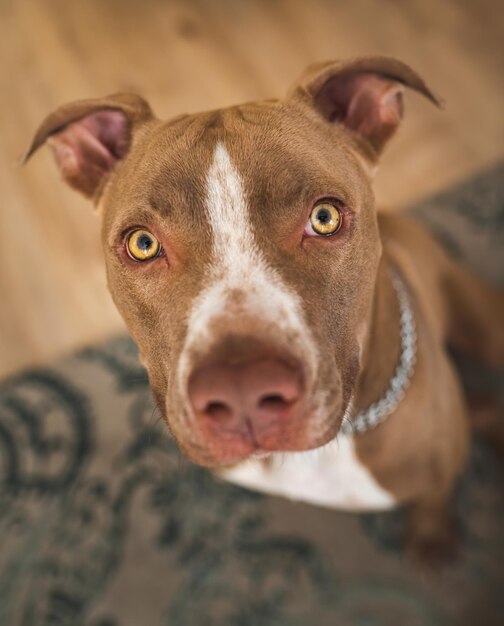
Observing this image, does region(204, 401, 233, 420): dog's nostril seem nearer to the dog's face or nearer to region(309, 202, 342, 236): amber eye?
the dog's face

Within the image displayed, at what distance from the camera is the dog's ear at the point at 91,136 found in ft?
5.46

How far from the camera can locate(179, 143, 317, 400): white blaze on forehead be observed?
124cm

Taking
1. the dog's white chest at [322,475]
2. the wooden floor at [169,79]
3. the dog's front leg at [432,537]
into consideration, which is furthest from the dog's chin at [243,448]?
the wooden floor at [169,79]

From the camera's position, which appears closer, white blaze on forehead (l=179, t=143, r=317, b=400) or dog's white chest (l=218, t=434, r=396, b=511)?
white blaze on forehead (l=179, t=143, r=317, b=400)

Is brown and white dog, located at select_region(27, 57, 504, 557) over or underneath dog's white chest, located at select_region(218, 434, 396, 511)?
over

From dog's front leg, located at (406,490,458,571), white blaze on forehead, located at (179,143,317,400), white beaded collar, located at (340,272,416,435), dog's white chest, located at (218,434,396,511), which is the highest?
white blaze on forehead, located at (179,143,317,400)

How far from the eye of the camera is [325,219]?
139 cm

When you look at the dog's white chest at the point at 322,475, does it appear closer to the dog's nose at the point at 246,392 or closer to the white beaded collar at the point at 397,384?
the white beaded collar at the point at 397,384

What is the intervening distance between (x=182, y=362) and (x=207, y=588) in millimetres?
1549

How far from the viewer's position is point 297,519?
2527mm

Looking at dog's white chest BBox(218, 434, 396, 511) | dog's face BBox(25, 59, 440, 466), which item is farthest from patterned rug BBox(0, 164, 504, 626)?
dog's face BBox(25, 59, 440, 466)

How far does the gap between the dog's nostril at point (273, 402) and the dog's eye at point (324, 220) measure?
42 centimetres

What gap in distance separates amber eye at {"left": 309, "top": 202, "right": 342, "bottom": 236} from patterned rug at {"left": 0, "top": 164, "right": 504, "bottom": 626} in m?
1.52

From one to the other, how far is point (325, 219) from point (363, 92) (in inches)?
19.2
